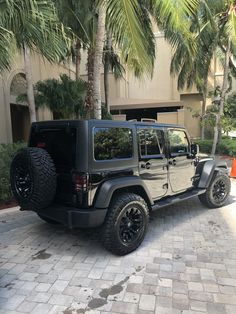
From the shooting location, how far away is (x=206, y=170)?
618cm

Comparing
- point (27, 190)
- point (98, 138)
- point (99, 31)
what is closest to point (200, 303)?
point (98, 138)

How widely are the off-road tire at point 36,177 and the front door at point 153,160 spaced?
139cm

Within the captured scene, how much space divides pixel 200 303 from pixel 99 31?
6.62 m

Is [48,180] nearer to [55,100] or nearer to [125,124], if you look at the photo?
[125,124]

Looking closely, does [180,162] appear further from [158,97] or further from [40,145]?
[158,97]

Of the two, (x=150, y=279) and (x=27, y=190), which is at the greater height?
(x=27, y=190)

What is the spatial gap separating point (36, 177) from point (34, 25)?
2.90 meters

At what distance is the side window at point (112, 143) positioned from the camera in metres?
4.11

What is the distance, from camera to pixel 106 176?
A: 4.15m

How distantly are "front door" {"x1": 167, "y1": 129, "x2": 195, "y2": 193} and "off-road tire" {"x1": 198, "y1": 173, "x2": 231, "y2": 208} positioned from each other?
66 cm

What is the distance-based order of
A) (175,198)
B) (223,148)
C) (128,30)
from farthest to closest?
(223,148) < (128,30) < (175,198)

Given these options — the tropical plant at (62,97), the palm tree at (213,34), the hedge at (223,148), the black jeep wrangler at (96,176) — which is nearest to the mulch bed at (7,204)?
the black jeep wrangler at (96,176)

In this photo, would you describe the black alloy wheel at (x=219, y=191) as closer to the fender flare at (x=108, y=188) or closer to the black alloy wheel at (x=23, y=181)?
the fender flare at (x=108, y=188)

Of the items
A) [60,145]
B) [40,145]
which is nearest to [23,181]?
[40,145]
